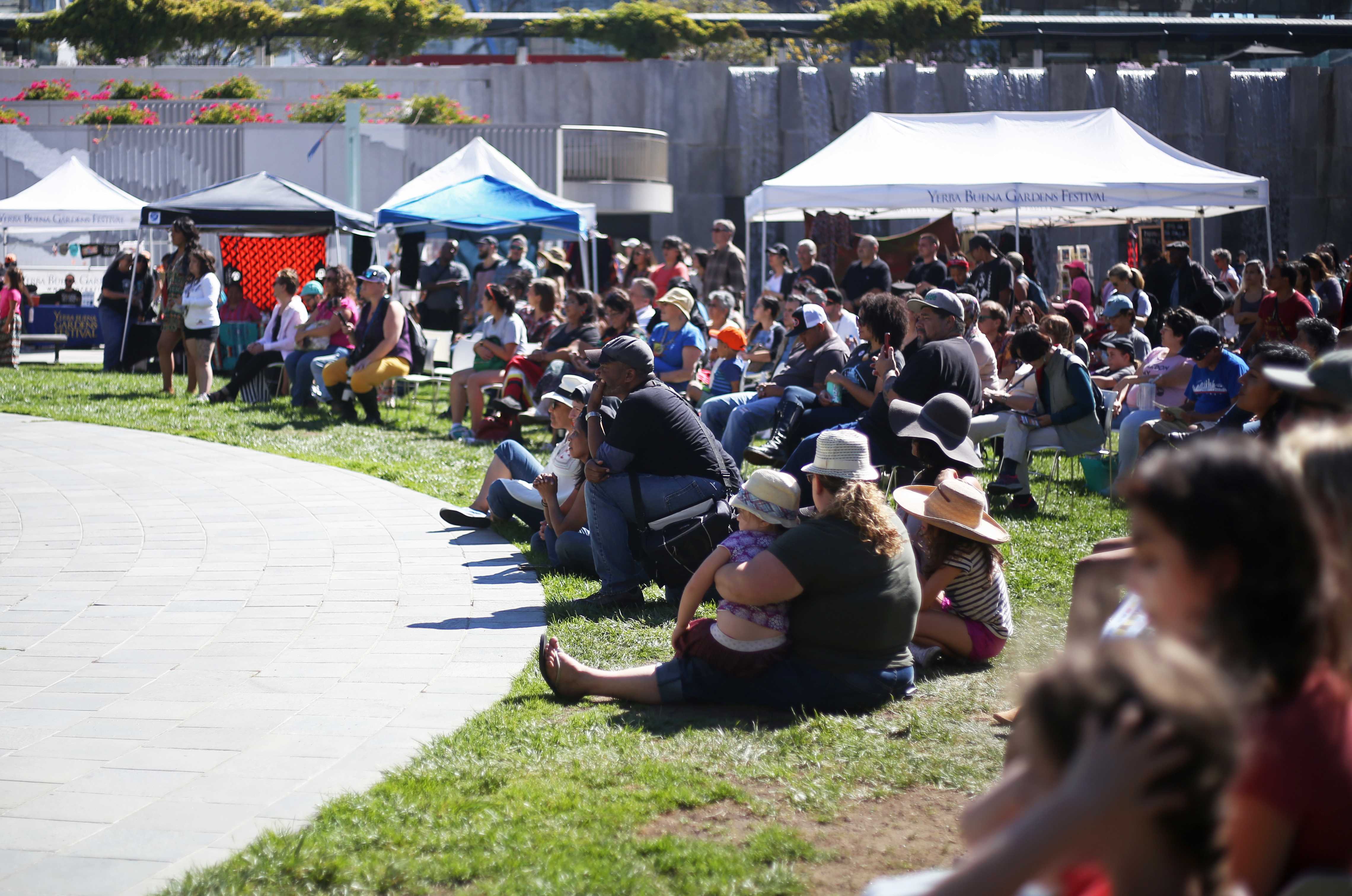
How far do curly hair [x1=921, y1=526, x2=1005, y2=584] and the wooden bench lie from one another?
58.5 ft

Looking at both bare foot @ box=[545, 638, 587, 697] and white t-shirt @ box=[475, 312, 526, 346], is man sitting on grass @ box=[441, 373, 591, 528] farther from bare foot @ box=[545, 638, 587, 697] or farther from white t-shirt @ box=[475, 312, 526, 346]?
white t-shirt @ box=[475, 312, 526, 346]

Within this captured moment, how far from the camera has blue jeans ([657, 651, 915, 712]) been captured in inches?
191

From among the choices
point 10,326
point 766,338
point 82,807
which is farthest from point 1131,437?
point 10,326

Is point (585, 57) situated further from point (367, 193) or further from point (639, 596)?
point (639, 596)

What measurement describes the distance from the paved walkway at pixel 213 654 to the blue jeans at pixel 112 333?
8.94 m

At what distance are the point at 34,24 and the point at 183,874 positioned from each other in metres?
42.1

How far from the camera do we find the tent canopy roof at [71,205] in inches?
760

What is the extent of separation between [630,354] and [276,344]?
878cm

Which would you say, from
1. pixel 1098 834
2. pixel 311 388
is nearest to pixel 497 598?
pixel 1098 834

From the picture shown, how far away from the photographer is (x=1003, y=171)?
14.1m

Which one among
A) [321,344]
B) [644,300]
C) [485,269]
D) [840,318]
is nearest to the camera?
[840,318]

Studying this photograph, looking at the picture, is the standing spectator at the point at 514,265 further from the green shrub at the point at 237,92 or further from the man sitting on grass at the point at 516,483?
the green shrub at the point at 237,92

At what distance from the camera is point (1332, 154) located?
32.3 meters

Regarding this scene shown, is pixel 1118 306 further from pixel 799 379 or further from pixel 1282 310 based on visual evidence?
pixel 799 379
